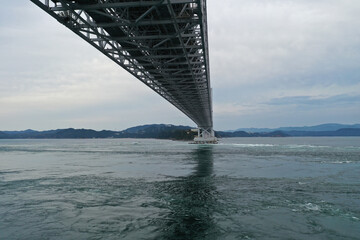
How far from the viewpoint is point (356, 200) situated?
37.5 feet

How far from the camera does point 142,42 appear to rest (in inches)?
619

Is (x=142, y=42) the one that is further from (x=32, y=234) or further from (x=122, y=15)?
(x=32, y=234)

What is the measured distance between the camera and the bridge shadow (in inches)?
306

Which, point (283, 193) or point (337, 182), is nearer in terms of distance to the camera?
point (283, 193)

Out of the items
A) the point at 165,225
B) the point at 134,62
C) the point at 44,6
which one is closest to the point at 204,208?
the point at 165,225

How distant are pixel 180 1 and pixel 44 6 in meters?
5.25

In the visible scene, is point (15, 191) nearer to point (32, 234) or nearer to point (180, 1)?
point (32, 234)

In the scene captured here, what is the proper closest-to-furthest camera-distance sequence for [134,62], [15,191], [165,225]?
[165,225], [15,191], [134,62]

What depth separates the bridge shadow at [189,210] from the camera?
7781mm

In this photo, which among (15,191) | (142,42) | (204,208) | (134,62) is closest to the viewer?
(204,208)

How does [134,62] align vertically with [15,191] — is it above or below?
above

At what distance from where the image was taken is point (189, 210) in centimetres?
1003

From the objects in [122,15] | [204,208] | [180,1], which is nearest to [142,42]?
[122,15]

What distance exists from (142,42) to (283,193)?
11.2 m
